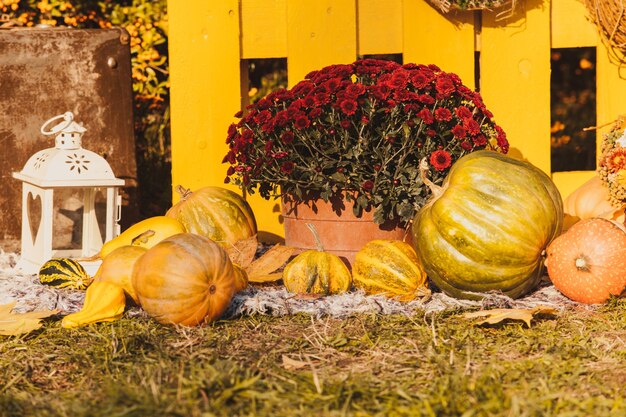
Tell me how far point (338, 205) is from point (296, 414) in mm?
1677

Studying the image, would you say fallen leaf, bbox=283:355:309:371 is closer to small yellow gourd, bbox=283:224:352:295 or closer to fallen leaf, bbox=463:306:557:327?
fallen leaf, bbox=463:306:557:327

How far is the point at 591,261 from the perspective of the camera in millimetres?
3184

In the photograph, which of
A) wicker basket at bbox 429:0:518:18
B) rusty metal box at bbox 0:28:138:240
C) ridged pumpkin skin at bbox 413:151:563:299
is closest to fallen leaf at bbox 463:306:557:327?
ridged pumpkin skin at bbox 413:151:563:299

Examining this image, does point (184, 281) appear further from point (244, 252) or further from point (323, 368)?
point (244, 252)

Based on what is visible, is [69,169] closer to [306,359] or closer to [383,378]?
[306,359]

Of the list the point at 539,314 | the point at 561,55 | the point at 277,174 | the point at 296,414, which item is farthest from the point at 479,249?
the point at 561,55

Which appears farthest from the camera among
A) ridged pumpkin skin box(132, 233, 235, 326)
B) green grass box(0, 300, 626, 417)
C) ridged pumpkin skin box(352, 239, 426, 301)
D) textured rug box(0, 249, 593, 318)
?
ridged pumpkin skin box(352, 239, 426, 301)

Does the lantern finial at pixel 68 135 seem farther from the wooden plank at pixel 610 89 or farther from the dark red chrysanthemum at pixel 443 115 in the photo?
the wooden plank at pixel 610 89

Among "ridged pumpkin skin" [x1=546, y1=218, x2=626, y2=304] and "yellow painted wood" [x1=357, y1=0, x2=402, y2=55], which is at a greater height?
"yellow painted wood" [x1=357, y1=0, x2=402, y2=55]

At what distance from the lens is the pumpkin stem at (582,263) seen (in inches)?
125

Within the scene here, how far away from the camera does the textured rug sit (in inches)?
121

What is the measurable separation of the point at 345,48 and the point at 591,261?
1.73 m

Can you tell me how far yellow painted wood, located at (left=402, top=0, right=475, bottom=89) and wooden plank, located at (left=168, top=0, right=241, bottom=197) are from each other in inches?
33.4

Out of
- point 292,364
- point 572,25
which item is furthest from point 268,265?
point 572,25
